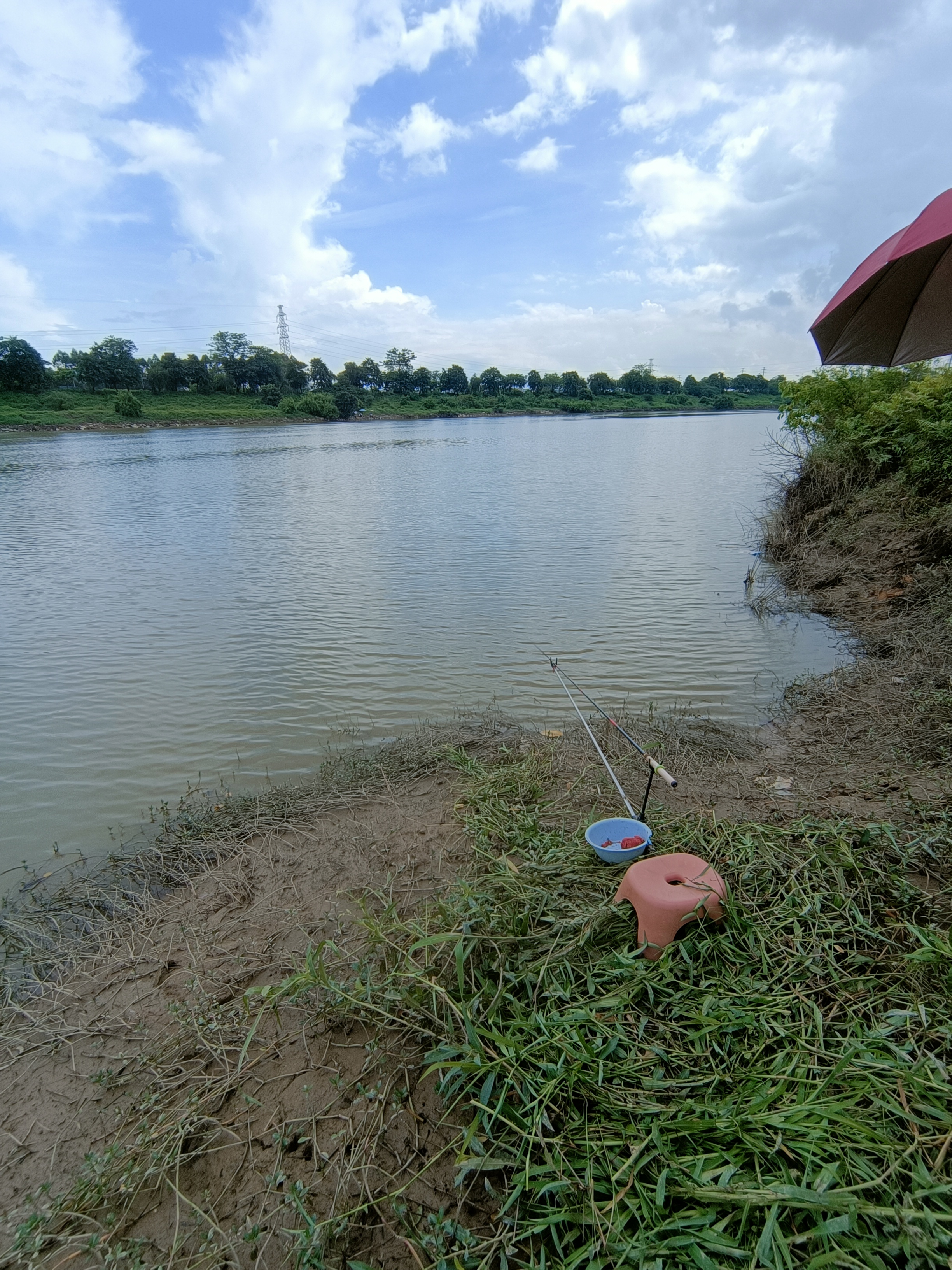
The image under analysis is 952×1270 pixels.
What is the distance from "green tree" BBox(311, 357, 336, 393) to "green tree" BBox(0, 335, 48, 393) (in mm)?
34207

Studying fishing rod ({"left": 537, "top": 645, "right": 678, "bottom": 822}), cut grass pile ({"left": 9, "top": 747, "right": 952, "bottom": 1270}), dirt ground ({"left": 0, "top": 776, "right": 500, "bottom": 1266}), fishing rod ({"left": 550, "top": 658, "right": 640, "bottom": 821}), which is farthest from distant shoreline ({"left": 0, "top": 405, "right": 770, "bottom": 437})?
cut grass pile ({"left": 9, "top": 747, "right": 952, "bottom": 1270})

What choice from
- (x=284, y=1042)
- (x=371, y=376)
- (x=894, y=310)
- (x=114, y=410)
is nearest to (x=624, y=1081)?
(x=284, y=1042)

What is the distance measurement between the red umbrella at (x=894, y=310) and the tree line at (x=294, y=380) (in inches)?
2840

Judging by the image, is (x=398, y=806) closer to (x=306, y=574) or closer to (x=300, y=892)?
(x=300, y=892)

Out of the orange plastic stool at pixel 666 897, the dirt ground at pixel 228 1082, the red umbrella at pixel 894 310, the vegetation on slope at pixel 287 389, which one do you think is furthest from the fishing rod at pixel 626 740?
the vegetation on slope at pixel 287 389

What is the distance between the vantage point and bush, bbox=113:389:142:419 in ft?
179

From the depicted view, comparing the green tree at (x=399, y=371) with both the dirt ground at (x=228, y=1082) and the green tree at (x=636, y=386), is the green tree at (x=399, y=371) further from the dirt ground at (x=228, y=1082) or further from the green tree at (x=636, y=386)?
the dirt ground at (x=228, y=1082)

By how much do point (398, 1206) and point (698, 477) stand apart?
23.0m

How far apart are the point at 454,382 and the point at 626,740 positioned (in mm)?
104529

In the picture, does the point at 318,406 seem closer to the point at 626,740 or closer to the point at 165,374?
the point at 165,374

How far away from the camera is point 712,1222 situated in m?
1.42

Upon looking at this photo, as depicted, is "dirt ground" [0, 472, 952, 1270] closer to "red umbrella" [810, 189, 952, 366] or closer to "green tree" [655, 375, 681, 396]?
"red umbrella" [810, 189, 952, 366]

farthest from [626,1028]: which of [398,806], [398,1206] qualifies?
[398,806]

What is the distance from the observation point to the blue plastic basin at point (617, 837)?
8.92 ft
